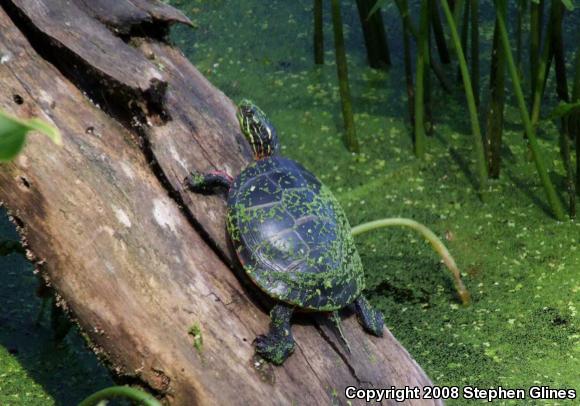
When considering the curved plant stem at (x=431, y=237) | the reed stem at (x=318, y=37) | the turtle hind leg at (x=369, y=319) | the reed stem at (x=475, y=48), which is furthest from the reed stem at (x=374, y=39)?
the turtle hind leg at (x=369, y=319)

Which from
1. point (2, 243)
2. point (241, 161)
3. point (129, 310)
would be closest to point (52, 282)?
point (129, 310)

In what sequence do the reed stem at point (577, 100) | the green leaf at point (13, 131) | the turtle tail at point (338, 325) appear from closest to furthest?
the green leaf at point (13, 131) < the turtle tail at point (338, 325) < the reed stem at point (577, 100)

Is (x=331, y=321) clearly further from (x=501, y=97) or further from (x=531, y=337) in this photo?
(x=501, y=97)

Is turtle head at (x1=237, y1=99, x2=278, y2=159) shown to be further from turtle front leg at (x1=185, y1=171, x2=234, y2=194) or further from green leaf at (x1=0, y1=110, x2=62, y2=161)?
green leaf at (x1=0, y1=110, x2=62, y2=161)

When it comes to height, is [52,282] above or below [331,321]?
above

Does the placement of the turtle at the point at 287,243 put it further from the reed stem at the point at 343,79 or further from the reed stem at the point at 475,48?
the reed stem at the point at 475,48

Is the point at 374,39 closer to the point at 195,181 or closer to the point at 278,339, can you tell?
the point at 195,181

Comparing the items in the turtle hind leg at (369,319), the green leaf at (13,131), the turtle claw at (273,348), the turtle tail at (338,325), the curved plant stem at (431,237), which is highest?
the green leaf at (13,131)

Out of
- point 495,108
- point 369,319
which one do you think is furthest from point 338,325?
point 495,108
